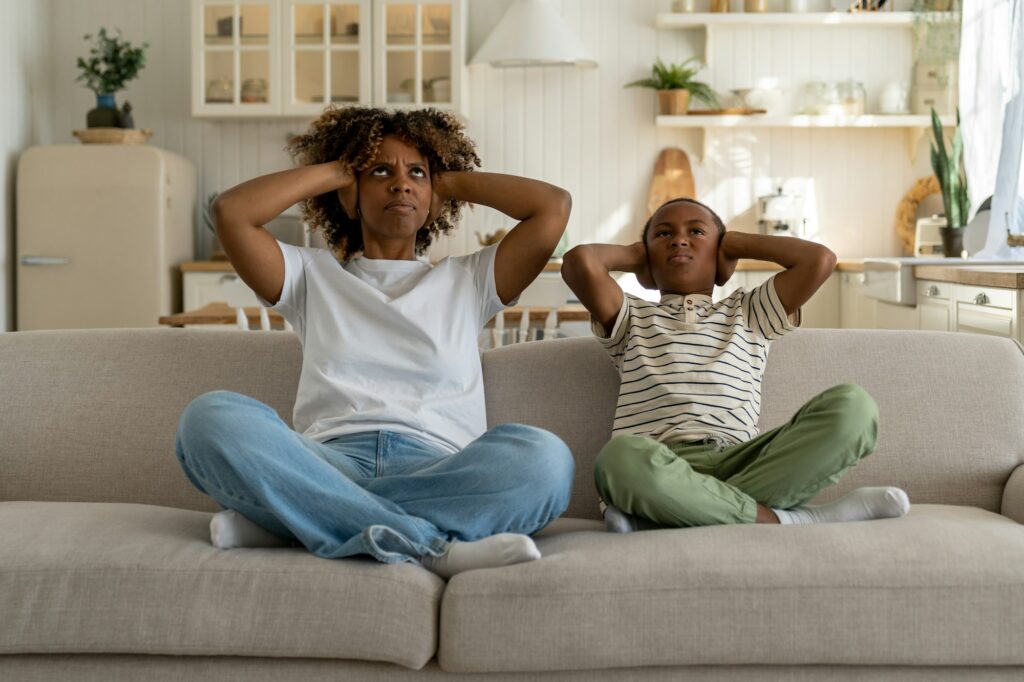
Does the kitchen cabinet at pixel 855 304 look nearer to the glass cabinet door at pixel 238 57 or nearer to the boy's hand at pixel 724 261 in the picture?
the boy's hand at pixel 724 261

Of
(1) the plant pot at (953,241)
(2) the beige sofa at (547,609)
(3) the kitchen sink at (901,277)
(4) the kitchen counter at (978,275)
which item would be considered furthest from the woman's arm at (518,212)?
(1) the plant pot at (953,241)

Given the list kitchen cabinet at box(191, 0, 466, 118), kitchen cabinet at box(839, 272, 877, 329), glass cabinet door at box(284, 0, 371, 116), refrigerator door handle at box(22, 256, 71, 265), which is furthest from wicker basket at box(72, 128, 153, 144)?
kitchen cabinet at box(839, 272, 877, 329)

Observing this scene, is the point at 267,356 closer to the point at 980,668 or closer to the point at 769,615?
the point at 769,615

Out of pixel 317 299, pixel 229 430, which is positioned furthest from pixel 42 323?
pixel 229 430

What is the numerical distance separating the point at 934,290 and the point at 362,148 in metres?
2.45

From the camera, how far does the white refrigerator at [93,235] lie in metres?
4.69

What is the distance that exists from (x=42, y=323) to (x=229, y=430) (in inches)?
143

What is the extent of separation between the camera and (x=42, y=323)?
4789mm

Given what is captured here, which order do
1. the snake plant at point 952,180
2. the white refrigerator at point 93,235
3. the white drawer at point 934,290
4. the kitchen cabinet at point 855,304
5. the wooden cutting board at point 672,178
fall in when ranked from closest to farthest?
the white drawer at point 934,290 < the kitchen cabinet at point 855,304 < the snake plant at point 952,180 < the white refrigerator at point 93,235 < the wooden cutting board at point 672,178

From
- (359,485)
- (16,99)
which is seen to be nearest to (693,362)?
(359,485)

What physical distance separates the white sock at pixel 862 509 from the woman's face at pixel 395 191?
0.82 metres

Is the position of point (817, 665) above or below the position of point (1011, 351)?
below

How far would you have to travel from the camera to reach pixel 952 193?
15.0 ft

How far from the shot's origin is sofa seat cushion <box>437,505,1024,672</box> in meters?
1.46
